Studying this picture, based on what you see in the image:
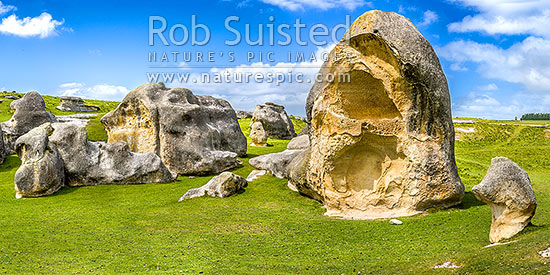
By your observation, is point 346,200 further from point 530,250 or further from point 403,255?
point 530,250

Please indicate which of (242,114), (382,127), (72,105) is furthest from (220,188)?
(242,114)

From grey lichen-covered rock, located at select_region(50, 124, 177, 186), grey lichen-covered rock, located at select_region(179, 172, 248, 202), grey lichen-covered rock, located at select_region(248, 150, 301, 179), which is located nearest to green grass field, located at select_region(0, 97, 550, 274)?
grey lichen-covered rock, located at select_region(179, 172, 248, 202)

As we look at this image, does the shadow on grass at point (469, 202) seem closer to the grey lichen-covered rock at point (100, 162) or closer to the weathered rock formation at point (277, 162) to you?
Result: the weathered rock formation at point (277, 162)

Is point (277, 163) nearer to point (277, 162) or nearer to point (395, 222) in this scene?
point (277, 162)

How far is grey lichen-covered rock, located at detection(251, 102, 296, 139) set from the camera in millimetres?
51963

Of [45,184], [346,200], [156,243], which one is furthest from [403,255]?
[45,184]

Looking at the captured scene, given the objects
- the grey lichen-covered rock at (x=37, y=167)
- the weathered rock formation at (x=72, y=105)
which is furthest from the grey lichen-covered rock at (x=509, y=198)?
the weathered rock formation at (x=72, y=105)

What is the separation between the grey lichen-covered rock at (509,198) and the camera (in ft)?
40.4

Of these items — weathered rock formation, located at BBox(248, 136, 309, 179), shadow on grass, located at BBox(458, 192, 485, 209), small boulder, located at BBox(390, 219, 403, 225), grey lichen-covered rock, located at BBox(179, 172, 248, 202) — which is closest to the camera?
small boulder, located at BBox(390, 219, 403, 225)

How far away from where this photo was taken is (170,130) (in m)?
30.5

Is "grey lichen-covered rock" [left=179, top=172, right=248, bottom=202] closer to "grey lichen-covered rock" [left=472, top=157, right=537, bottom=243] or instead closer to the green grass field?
the green grass field

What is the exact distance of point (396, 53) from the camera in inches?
663

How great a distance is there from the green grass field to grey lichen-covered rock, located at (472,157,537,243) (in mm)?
370

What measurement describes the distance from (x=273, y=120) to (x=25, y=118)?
86.4 feet
